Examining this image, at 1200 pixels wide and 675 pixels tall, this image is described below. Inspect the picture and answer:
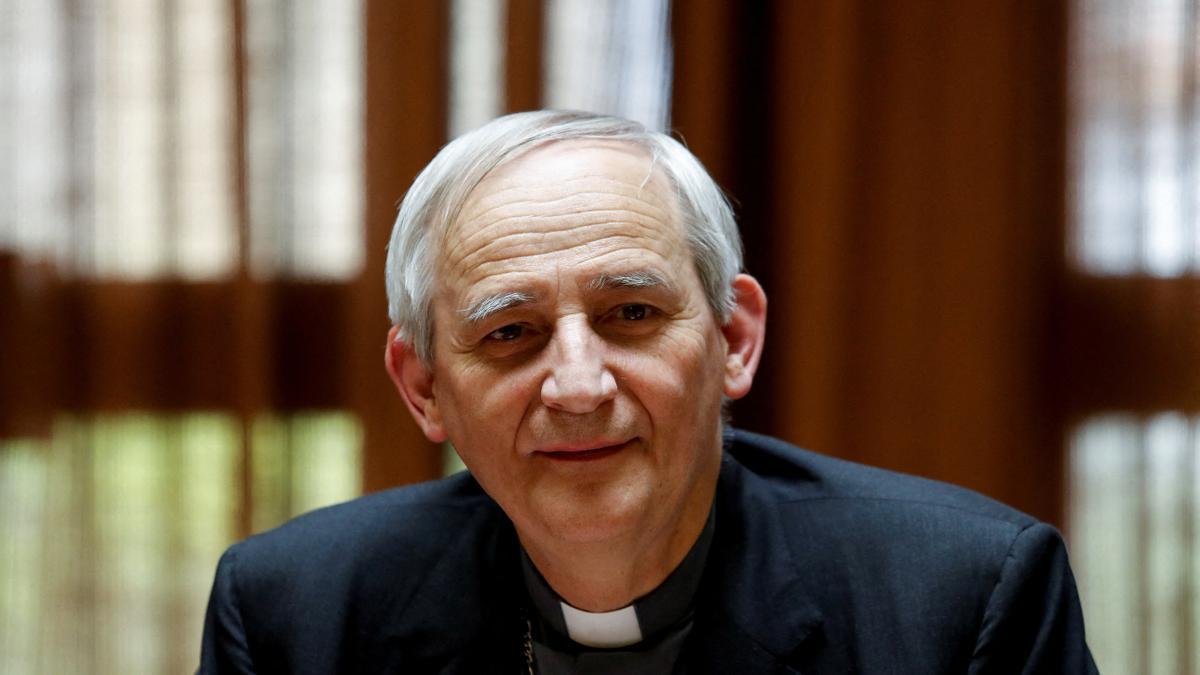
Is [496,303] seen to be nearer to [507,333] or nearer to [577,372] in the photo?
[507,333]

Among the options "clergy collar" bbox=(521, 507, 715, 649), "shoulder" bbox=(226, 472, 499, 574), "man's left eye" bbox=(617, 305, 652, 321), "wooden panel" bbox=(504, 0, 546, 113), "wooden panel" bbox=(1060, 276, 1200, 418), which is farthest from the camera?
"wooden panel" bbox=(504, 0, 546, 113)

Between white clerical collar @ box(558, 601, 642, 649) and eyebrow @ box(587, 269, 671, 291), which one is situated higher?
eyebrow @ box(587, 269, 671, 291)

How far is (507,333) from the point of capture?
5.27ft

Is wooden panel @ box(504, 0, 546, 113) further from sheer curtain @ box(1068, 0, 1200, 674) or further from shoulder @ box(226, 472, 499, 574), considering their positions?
sheer curtain @ box(1068, 0, 1200, 674)

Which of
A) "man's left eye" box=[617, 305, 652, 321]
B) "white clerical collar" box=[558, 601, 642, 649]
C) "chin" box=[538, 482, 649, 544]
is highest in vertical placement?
"man's left eye" box=[617, 305, 652, 321]

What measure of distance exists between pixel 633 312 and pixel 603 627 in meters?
0.48

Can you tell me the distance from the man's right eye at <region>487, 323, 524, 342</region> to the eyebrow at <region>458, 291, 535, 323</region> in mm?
34

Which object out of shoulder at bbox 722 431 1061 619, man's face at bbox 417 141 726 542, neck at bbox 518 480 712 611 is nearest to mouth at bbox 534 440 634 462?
man's face at bbox 417 141 726 542

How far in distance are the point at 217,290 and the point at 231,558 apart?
1121 millimetres

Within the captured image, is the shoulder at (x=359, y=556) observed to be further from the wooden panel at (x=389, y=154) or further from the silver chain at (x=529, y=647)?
the wooden panel at (x=389, y=154)

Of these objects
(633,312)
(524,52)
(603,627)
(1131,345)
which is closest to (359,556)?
(603,627)

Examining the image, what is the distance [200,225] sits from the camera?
2.85m

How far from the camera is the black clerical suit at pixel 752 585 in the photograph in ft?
5.26

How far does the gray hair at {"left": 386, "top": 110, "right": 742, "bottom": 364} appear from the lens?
1688mm
